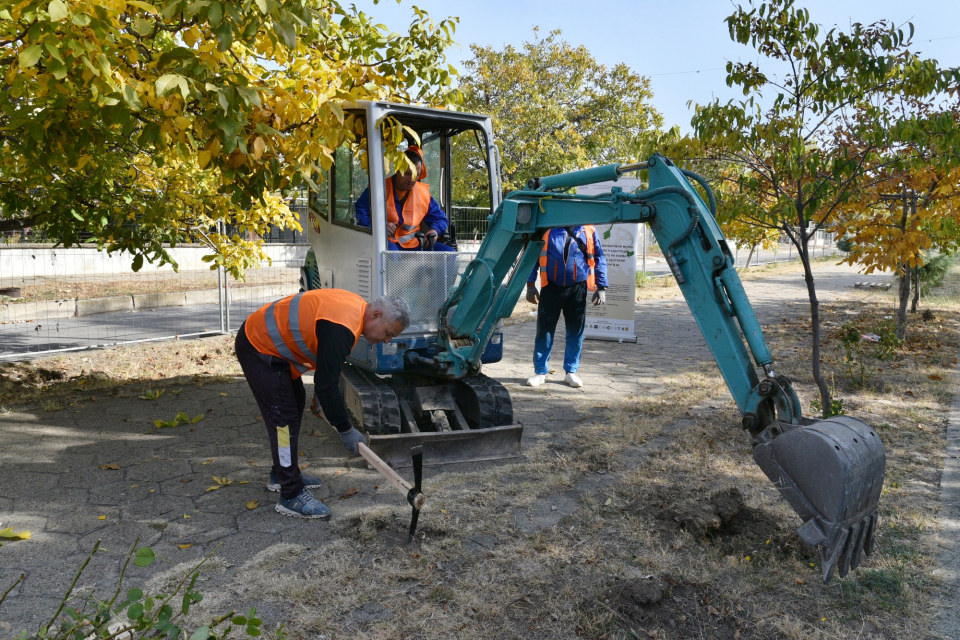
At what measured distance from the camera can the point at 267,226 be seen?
7227 mm

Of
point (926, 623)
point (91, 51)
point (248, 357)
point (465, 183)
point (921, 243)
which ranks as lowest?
point (926, 623)

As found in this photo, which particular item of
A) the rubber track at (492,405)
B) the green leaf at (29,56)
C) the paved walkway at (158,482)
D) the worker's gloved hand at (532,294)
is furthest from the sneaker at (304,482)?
the worker's gloved hand at (532,294)

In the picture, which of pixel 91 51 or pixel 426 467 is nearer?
pixel 91 51

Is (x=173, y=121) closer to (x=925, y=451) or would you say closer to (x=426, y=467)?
(x=426, y=467)

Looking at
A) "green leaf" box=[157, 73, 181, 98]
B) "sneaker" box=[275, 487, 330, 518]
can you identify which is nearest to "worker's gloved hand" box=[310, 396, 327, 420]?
"sneaker" box=[275, 487, 330, 518]

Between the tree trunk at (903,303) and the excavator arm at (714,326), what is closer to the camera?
the excavator arm at (714,326)

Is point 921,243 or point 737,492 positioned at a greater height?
point 921,243

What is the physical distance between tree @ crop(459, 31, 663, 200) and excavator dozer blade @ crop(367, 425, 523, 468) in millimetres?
14740

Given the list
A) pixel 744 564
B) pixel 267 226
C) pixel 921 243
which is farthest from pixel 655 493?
pixel 921 243

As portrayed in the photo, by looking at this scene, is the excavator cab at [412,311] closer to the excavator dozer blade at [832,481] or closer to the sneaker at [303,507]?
the sneaker at [303,507]

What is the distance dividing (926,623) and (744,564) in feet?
2.61

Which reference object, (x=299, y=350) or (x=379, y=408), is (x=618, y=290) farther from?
(x=299, y=350)

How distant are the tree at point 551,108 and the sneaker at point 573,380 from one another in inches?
489

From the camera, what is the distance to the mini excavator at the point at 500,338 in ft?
10.0
